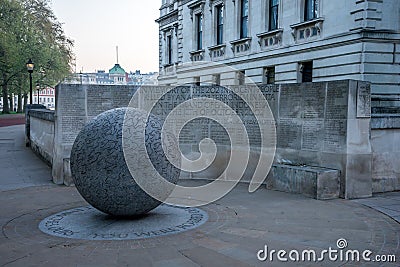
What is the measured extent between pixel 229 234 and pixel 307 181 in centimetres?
374

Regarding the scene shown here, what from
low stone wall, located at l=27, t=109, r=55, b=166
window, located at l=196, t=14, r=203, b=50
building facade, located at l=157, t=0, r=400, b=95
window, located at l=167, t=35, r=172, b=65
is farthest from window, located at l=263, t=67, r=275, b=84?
window, located at l=167, t=35, r=172, b=65

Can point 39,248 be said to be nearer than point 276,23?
Yes

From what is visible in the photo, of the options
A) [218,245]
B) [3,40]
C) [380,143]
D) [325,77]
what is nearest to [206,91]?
[380,143]

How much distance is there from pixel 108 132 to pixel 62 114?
5027mm

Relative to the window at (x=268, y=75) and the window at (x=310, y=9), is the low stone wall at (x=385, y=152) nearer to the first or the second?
the window at (x=310, y=9)

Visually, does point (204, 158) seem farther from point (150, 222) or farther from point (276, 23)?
point (276, 23)

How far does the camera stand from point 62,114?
11156mm

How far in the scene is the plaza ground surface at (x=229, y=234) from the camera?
18.0ft

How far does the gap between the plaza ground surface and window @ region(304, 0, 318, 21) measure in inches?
529

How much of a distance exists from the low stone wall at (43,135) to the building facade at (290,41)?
43.0 ft

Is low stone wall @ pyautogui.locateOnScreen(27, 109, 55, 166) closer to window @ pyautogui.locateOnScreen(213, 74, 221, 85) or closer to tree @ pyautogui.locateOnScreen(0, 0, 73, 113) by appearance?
window @ pyautogui.locateOnScreen(213, 74, 221, 85)

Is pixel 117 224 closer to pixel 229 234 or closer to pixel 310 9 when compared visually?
pixel 229 234

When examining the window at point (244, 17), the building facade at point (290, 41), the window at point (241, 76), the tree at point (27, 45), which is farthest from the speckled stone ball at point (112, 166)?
the tree at point (27, 45)

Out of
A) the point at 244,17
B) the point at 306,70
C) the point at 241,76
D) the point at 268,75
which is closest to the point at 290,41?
the point at 306,70
